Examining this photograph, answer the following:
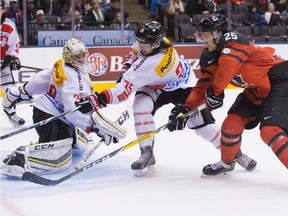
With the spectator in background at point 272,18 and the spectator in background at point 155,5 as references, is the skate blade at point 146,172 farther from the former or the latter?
the spectator in background at point 272,18

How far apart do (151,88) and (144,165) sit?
0.44 meters

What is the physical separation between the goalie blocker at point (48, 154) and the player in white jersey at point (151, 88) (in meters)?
0.16

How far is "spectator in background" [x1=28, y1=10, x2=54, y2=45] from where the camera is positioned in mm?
8211

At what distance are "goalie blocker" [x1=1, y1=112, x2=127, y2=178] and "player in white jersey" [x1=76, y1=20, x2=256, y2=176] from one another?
16 cm

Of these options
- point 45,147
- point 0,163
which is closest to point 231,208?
point 45,147

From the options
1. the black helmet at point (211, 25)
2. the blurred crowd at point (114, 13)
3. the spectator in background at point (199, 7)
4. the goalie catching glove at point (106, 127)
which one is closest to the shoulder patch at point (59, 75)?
the goalie catching glove at point (106, 127)

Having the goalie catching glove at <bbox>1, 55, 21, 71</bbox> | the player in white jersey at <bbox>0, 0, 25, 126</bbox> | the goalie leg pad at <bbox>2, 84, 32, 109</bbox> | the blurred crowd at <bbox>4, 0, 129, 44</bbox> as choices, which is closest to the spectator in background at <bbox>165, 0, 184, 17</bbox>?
the blurred crowd at <bbox>4, 0, 129, 44</bbox>

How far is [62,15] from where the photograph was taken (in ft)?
28.4

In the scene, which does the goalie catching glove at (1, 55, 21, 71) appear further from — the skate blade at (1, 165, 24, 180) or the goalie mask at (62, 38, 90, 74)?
the skate blade at (1, 165, 24, 180)

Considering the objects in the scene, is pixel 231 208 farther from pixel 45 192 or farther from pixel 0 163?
pixel 0 163

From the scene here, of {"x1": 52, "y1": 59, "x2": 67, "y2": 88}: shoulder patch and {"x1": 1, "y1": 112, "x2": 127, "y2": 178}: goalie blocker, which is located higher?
{"x1": 52, "y1": 59, "x2": 67, "y2": 88}: shoulder patch

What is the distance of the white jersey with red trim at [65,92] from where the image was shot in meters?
4.14

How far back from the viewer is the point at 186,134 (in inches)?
212

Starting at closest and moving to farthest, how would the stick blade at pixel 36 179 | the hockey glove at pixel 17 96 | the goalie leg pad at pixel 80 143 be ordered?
the stick blade at pixel 36 179
the goalie leg pad at pixel 80 143
the hockey glove at pixel 17 96
